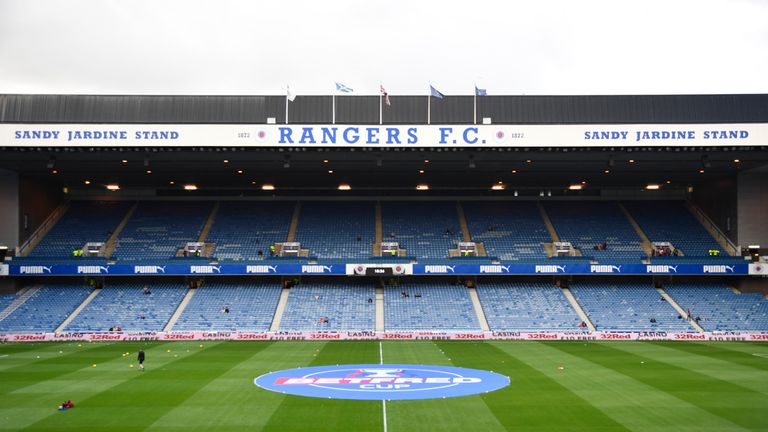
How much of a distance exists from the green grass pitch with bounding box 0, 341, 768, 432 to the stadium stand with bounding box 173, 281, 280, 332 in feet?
28.9

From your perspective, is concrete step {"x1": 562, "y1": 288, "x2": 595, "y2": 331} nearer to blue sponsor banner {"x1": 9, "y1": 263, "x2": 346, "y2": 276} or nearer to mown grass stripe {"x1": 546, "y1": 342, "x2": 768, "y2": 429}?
mown grass stripe {"x1": 546, "y1": 342, "x2": 768, "y2": 429}

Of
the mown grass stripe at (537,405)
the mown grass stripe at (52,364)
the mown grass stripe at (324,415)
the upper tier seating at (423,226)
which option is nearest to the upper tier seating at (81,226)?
the mown grass stripe at (52,364)

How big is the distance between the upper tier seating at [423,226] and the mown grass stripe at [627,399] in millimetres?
25367

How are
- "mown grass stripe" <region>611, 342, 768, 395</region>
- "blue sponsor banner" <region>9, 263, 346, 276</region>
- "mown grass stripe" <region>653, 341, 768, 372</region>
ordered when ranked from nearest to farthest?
1. "mown grass stripe" <region>611, 342, 768, 395</region>
2. "mown grass stripe" <region>653, 341, 768, 372</region>
3. "blue sponsor banner" <region>9, 263, 346, 276</region>

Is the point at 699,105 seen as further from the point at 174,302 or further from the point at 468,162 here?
the point at 174,302

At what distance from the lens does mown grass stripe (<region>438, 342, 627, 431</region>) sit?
23125mm

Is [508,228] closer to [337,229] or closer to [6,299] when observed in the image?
[337,229]

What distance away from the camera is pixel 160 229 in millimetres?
67500

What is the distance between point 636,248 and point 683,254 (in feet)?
13.8

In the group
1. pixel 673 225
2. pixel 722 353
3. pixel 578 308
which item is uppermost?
pixel 673 225

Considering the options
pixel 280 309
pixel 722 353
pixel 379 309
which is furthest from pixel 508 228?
pixel 722 353

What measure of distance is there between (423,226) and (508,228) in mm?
8602

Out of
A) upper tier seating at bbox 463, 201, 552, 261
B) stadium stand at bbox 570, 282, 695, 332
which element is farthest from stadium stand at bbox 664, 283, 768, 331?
upper tier seating at bbox 463, 201, 552, 261
